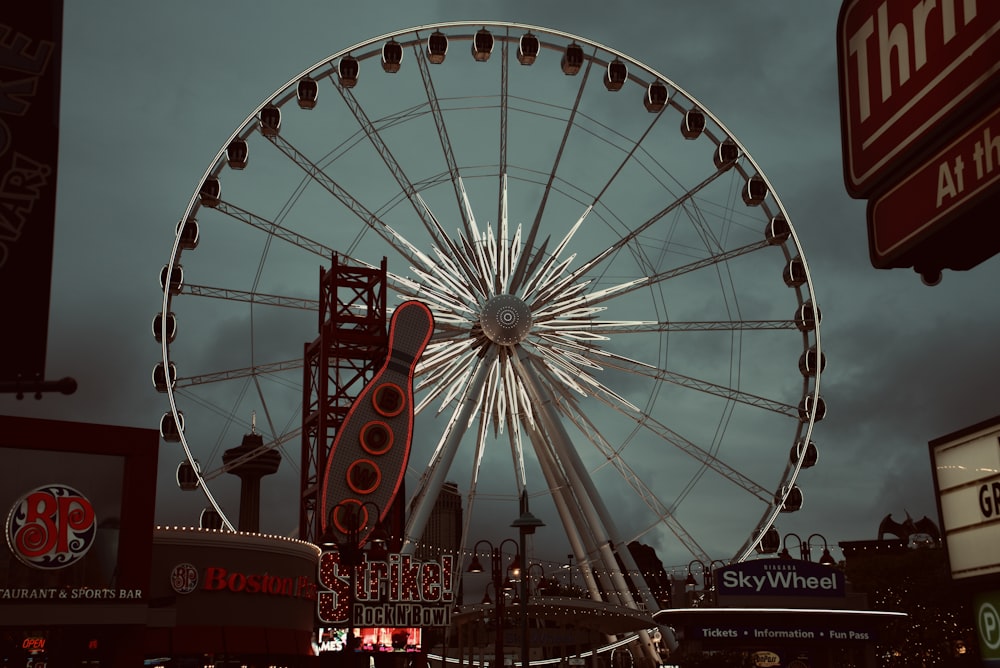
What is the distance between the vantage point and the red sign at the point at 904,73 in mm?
3492

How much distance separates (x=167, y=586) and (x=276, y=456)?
122 meters

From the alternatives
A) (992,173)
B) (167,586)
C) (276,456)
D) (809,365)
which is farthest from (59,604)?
(276,456)

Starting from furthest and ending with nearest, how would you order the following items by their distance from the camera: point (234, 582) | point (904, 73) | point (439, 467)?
1. point (439, 467)
2. point (234, 582)
3. point (904, 73)

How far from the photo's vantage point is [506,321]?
37.9 meters

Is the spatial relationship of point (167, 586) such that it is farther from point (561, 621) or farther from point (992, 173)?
point (992, 173)

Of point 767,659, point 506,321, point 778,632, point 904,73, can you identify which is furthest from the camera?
point 506,321

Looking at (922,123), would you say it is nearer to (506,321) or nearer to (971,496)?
(971,496)

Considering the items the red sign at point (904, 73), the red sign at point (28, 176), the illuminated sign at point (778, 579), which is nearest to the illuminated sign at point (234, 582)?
the illuminated sign at point (778, 579)

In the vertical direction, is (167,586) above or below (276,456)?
below

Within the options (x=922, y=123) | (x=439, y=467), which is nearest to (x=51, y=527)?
(x=439, y=467)

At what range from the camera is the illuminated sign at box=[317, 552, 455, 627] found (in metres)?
39.0

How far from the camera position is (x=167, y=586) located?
1345 inches

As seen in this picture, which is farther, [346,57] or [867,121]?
[346,57]

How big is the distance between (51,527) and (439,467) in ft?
41.1
